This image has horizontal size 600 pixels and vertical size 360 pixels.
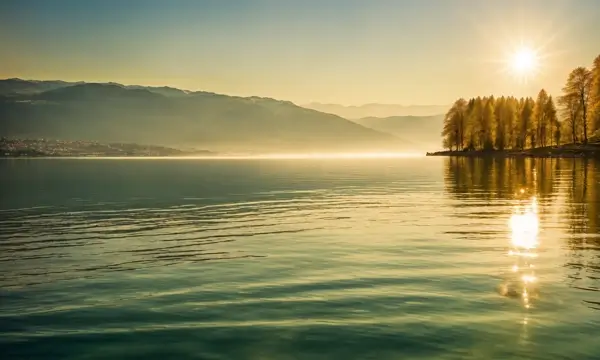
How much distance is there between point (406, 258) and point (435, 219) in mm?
13896

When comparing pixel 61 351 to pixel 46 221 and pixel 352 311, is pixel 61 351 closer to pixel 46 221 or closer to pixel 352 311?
pixel 352 311

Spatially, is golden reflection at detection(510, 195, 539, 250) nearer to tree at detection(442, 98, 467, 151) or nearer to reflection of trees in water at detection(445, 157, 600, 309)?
reflection of trees in water at detection(445, 157, 600, 309)

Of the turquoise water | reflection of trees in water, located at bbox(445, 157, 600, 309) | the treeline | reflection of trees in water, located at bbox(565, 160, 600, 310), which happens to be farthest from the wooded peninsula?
the turquoise water

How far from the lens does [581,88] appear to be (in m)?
135

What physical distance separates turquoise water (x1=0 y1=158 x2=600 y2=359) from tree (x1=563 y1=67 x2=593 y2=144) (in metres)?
113

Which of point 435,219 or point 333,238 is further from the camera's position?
point 435,219

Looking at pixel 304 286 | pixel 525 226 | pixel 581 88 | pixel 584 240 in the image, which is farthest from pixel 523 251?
pixel 581 88

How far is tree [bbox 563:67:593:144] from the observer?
134000 millimetres

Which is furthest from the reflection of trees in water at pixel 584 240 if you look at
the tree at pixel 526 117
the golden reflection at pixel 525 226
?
the tree at pixel 526 117

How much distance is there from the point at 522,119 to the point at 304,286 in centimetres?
16320

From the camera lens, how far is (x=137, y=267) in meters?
22.0

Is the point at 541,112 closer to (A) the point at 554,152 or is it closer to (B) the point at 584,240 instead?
(A) the point at 554,152

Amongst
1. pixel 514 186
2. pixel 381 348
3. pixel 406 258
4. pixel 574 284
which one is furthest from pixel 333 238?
pixel 514 186

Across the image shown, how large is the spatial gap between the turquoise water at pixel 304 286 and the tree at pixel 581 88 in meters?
113
